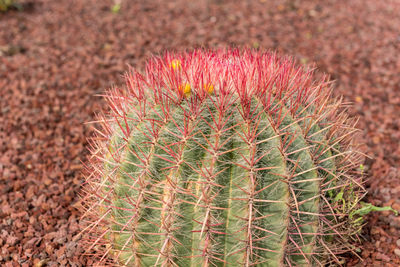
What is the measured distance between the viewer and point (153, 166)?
7.18 ft

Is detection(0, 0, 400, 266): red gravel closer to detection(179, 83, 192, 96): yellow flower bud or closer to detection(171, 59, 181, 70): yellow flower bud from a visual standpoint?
detection(171, 59, 181, 70): yellow flower bud

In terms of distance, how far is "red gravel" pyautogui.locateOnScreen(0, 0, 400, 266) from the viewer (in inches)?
124

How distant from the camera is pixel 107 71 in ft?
17.2

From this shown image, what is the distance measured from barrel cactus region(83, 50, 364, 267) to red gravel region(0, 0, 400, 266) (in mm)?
796

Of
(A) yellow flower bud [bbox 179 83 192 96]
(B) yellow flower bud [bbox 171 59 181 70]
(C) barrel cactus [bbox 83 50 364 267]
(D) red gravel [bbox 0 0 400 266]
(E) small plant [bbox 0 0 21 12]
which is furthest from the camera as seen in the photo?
(E) small plant [bbox 0 0 21 12]

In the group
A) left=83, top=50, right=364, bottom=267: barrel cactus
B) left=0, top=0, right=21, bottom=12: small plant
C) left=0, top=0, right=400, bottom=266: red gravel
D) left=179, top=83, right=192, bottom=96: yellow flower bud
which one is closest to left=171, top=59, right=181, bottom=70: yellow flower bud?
left=83, top=50, right=364, bottom=267: barrel cactus

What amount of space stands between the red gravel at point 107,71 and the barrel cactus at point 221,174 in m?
0.80

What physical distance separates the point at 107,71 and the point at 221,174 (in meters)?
3.52

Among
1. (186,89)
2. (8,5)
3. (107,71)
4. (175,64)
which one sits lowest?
(107,71)

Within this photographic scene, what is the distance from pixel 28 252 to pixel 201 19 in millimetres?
4688

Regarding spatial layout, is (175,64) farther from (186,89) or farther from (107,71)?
(107,71)

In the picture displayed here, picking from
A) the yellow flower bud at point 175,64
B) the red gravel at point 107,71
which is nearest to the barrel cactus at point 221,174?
the yellow flower bud at point 175,64

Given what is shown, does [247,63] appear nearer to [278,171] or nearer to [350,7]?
[278,171]

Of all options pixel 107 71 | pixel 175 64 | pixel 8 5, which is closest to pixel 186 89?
pixel 175 64
